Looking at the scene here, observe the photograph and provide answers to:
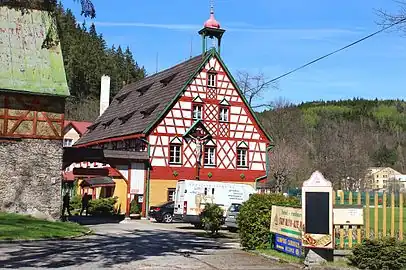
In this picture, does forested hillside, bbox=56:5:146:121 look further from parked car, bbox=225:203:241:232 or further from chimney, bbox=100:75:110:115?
parked car, bbox=225:203:241:232

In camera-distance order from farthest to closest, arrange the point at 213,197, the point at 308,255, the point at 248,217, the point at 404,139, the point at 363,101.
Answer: the point at 363,101 → the point at 404,139 → the point at 213,197 → the point at 248,217 → the point at 308,255

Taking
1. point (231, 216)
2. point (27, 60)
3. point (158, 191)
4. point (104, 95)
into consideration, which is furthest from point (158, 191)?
point (104, 95)

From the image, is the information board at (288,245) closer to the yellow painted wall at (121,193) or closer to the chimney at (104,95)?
the yellow painted wall at (121,193)

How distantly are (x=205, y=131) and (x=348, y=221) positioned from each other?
28796 millimetres

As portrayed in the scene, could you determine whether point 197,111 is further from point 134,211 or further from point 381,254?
point 381,254

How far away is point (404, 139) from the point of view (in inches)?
4892

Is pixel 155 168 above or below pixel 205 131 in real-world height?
below

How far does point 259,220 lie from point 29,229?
9670 mm

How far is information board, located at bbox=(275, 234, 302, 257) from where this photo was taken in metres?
15.1

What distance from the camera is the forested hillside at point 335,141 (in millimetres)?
72812

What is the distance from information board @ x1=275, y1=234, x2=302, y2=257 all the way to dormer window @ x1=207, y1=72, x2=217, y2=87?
90.5 feet

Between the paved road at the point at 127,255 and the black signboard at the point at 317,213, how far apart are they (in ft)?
4.13

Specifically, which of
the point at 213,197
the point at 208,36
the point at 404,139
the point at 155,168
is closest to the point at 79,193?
the point at 155,168

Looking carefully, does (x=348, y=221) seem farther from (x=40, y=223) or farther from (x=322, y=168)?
(x=322, y=168)
